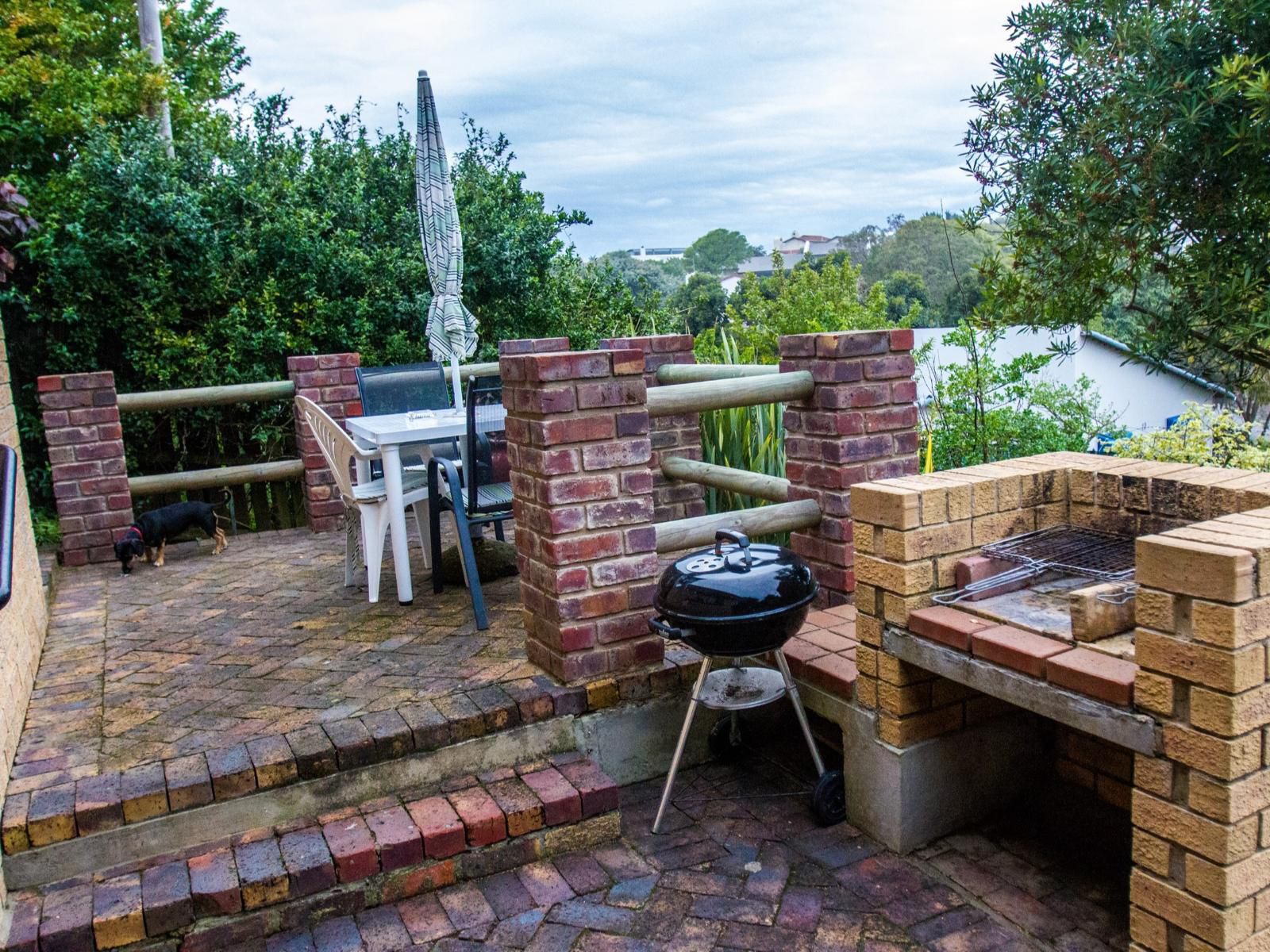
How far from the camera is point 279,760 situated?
101 inches

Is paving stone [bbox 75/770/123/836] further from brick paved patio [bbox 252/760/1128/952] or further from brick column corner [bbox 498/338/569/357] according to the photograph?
brick column corner [bbox 498/338/569/357]

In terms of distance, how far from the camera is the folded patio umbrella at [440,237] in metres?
4.92

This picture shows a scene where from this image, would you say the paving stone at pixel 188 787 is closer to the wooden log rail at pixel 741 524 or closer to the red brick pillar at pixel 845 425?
the wooden log rail at pixel 741 524

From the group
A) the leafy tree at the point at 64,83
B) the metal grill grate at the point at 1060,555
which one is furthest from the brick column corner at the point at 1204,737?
the leafy tree at the point at 64,83

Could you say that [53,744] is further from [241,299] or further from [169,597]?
[241,299]

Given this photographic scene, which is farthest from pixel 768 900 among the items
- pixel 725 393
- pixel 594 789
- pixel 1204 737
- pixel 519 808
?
pixel 725 393

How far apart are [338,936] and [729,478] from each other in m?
2.34

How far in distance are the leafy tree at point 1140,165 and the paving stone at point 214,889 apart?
387cm

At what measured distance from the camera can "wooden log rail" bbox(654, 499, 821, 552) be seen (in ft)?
10.7

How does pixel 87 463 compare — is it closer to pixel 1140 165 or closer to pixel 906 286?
pixel 1140 165

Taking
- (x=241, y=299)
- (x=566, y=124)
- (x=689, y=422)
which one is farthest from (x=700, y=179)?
(x=689, y=422)

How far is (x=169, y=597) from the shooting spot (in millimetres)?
4492

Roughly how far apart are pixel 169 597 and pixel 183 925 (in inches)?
101

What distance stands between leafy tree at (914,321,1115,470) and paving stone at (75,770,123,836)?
4379 mm
